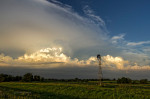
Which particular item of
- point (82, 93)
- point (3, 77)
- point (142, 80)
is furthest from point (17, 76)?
point (82, 93)

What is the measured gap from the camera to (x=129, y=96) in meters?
37.5

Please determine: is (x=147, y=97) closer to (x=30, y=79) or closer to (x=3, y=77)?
(x=30, y=79)

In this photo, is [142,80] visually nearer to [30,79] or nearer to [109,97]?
[109,97]

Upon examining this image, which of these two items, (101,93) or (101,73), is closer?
(101,93)

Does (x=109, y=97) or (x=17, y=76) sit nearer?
(x=109, y=97)

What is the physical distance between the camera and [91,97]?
40.9m

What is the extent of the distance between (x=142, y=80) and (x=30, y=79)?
9391 cm

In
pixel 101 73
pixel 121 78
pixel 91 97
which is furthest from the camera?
pixel 121 78

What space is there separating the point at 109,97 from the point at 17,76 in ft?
475

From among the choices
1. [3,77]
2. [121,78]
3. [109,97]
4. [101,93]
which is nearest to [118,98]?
[109,97]

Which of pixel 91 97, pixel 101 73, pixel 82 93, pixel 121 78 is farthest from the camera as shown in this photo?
pixel 121 78

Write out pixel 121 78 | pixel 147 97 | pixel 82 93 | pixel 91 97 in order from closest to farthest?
pixel 147 97 < pixel 91 97 < pixel 82 93 < pixel 121 78

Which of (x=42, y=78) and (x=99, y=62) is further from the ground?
(x=99, y=62)

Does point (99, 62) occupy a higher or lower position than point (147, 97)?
higher
